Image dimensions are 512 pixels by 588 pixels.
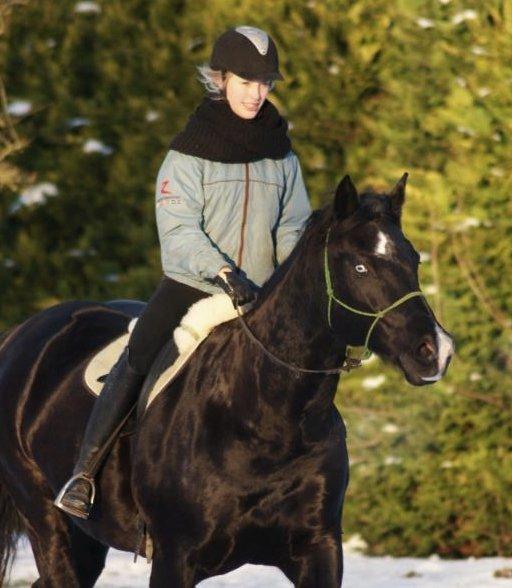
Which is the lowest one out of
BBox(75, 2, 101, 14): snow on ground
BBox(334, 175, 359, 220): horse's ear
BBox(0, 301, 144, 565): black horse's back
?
BBox(75, 2, 101, 14): snow on ground

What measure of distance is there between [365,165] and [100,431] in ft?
17.9

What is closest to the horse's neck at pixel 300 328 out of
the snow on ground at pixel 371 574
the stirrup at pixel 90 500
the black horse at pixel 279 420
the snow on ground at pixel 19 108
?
the black horse at pixel 279 420

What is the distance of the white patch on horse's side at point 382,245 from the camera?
17.0 feet

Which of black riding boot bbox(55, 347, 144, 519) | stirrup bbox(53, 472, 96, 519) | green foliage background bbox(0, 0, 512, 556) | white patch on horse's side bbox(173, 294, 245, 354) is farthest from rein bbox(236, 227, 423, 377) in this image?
green foliage background bbox(0, 0, 512, 556)

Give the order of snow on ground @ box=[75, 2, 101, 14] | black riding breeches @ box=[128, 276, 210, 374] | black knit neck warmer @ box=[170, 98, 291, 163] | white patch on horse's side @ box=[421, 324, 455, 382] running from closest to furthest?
white patch on horse's side @ box=[421, 324, 455, 382] → black knit neck warmer @ box=[170, 98, 291, 163] → black riding breeches @ box=[128, 276, 210, 374] → snow on ground @ box=[75, 2, 101, 14]

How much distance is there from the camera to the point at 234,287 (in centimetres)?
564

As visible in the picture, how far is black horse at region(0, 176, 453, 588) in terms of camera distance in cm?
520

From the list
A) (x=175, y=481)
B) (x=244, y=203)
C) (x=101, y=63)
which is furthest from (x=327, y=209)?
(x=101, y=63)

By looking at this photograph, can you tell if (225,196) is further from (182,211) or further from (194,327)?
(194,327)

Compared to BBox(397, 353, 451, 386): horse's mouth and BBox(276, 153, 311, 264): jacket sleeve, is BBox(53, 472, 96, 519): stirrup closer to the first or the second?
BBox(276, 153, 311, 264): jacket sleeve

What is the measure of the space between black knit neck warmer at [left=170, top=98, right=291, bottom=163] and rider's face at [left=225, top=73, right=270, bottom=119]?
0.11 feet

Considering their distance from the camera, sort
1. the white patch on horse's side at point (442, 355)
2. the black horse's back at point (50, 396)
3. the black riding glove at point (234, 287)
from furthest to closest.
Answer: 1. the black horse's back at point (50, 396)
2. the black riding glove at point (234, 287)
3. the white patch on horse's side at point (442, 355)

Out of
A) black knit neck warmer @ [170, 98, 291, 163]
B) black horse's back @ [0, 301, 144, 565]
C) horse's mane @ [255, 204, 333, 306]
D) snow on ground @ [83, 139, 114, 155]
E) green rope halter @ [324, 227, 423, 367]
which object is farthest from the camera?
snow on ground @ [83, 139, 114, 155]

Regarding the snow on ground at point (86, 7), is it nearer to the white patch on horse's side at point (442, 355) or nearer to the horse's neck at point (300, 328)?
the horse's neck at point (300, 328)
